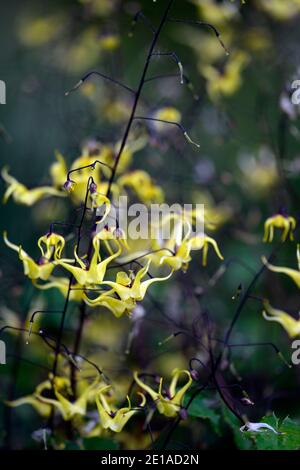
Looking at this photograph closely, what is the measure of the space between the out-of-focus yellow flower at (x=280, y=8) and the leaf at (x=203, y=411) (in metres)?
1.52

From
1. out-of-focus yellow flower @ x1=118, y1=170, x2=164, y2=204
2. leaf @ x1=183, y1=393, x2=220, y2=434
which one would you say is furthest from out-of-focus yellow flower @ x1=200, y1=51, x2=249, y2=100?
leaf @ x1=183, y1=393, x2=220, y2=434

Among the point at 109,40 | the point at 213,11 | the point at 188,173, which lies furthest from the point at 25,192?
the point at 213,11

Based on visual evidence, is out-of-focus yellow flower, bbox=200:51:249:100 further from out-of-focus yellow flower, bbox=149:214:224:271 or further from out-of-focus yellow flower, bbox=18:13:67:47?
out-of-focus yellow flower, bbox=18:13:67:47

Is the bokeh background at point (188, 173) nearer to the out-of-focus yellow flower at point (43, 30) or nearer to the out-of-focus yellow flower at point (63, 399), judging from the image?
the out-of-focus yellow flower at point (43, 30)

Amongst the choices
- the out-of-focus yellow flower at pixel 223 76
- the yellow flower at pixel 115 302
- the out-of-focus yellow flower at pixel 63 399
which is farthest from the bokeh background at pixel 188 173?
the yellow flower at pixel 115 302

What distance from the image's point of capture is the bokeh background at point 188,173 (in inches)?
77.6

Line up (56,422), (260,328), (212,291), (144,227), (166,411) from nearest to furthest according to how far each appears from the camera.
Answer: (166,411), (144,227), (56,422), (260,328), (212,291)

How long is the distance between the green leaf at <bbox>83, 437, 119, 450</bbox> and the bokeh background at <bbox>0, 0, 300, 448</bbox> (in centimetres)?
23

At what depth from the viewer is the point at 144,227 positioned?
1743 mm

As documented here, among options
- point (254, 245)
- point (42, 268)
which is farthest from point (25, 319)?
point (254, 245)

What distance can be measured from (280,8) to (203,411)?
157 centimetres
